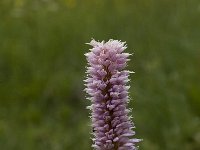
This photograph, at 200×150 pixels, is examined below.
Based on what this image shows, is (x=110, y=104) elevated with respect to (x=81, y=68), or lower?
lower

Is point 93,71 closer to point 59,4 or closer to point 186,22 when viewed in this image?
point 186,22

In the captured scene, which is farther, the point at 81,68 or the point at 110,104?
the point at 81,68

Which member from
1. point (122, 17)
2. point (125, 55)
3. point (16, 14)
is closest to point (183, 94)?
point (122, 17)

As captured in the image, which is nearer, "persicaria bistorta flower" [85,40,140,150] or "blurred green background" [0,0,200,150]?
"persicaria bistorta flower" [85,40,140,150]

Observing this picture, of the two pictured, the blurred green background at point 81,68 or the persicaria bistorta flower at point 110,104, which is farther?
the blurred green background at point 81,68

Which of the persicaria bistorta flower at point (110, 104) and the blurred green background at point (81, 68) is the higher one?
the blurred green background at point (81, 68)
